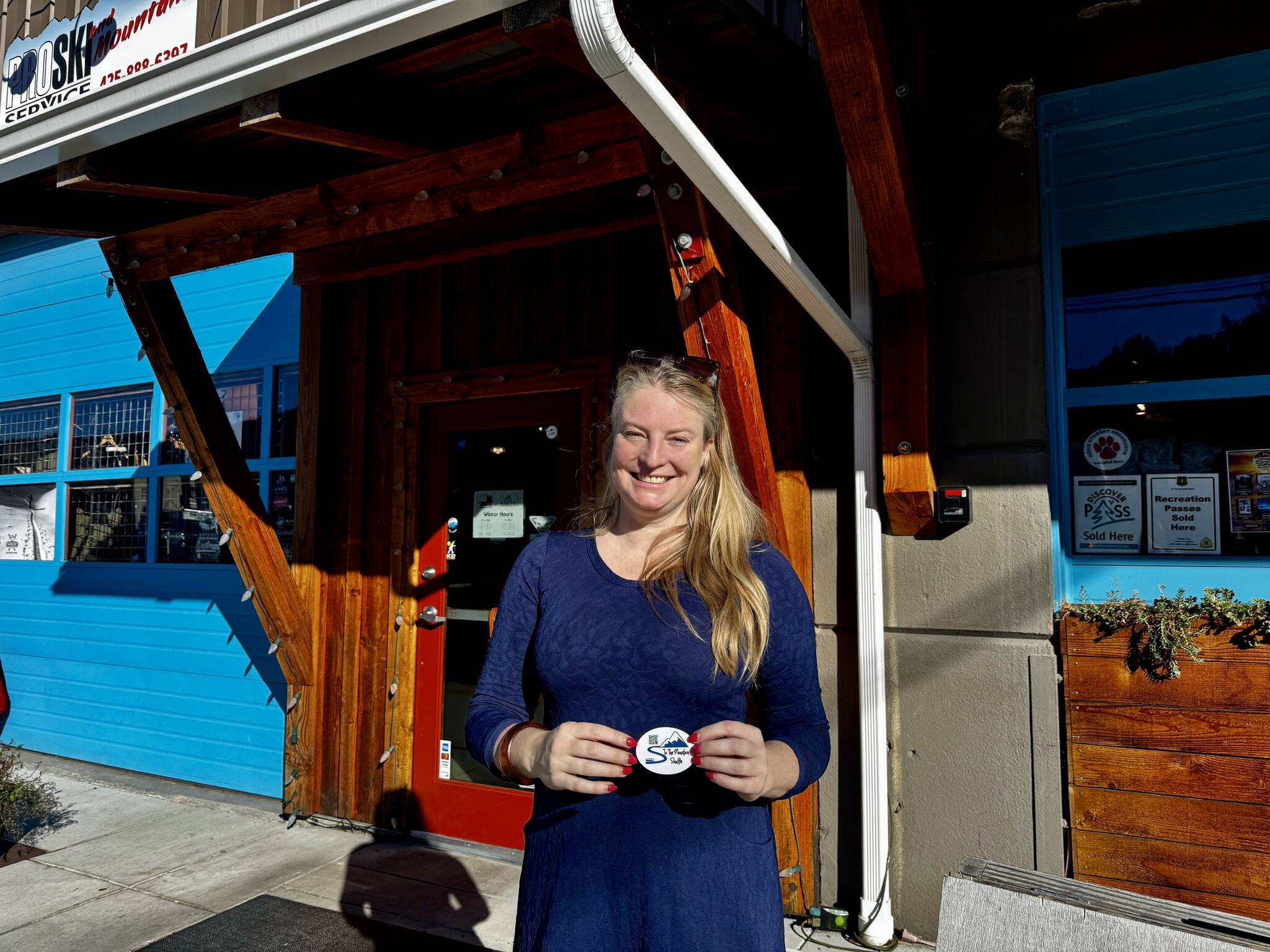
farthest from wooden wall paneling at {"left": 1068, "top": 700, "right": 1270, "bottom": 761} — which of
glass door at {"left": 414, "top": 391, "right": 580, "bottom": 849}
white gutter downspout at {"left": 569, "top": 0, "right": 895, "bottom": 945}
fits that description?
glass door at {"left": 414, "top": 391, "right": 580, "bottom": 849}

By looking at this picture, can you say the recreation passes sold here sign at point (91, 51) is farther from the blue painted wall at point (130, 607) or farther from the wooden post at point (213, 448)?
the blue painted wall at point (130, 607)

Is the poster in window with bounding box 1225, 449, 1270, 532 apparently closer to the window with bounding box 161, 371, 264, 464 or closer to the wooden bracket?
the wooden bracket

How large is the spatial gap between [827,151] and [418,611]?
2967 mm

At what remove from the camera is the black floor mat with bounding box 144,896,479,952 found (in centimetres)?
329

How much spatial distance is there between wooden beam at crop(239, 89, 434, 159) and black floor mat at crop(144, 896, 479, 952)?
9.79 ft

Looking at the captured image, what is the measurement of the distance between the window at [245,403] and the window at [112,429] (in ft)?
2.46

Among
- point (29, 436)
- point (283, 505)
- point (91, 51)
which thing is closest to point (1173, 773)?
point (91, 51)

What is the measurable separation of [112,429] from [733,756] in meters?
6.53

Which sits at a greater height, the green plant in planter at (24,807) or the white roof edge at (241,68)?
the white roof edge at (241,68)

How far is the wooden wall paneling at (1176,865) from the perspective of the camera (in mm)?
2607

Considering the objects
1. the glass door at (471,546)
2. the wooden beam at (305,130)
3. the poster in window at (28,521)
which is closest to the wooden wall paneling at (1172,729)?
the glass door at (471,546)

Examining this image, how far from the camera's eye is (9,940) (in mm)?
3354

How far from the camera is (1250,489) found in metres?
2.82

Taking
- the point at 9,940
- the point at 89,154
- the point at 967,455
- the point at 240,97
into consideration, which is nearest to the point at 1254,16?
the point at 967,455
